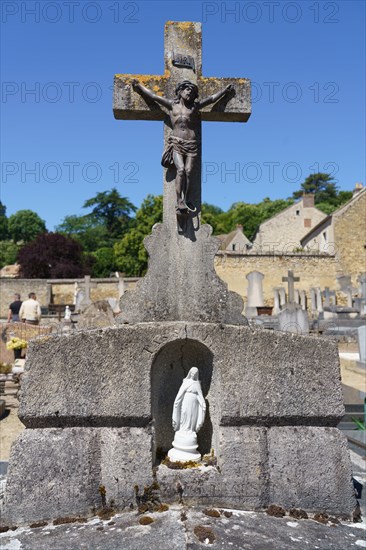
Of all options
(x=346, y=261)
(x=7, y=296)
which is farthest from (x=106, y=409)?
(x=7, y=296)

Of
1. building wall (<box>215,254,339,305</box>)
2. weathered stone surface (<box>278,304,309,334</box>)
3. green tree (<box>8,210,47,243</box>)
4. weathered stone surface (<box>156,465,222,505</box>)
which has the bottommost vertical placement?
weathered stone surface (<box>156,465,222,505</box>)

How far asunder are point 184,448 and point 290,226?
42.8m

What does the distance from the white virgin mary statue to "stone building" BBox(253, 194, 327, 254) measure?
41294mm

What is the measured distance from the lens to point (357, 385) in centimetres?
962

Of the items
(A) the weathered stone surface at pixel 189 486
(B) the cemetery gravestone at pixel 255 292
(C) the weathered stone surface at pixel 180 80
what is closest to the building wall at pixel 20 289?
(B) the cemetery gravestone at pixel 255 292

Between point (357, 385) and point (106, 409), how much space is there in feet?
26.0

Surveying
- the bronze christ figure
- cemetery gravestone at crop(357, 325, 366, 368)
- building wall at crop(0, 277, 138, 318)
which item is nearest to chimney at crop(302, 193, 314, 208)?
building wall at crop(0, 277, 138, 318)

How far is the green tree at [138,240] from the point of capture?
40.3 metres

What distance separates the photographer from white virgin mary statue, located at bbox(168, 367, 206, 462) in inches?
125

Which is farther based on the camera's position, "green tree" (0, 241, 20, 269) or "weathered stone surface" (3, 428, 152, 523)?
"green tree" (0, 241, 20, 269)

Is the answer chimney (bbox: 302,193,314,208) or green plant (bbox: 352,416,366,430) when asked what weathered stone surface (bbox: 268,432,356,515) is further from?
chimney (bbox: 302,193,314,208)

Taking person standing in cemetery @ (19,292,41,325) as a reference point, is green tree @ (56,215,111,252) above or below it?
above

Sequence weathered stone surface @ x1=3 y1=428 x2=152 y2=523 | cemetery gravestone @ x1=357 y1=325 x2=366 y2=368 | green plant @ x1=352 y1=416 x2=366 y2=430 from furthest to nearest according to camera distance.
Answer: cemetery gravestone @ x1=357 y1=325 x2=366 y2=368
green plant @ x1=352 y1=416 x2=366 y2=430
weathered stone surface @ x1=3 y1=428 x2=152 y2=523

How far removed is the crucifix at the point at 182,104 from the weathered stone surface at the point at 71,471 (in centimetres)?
160
